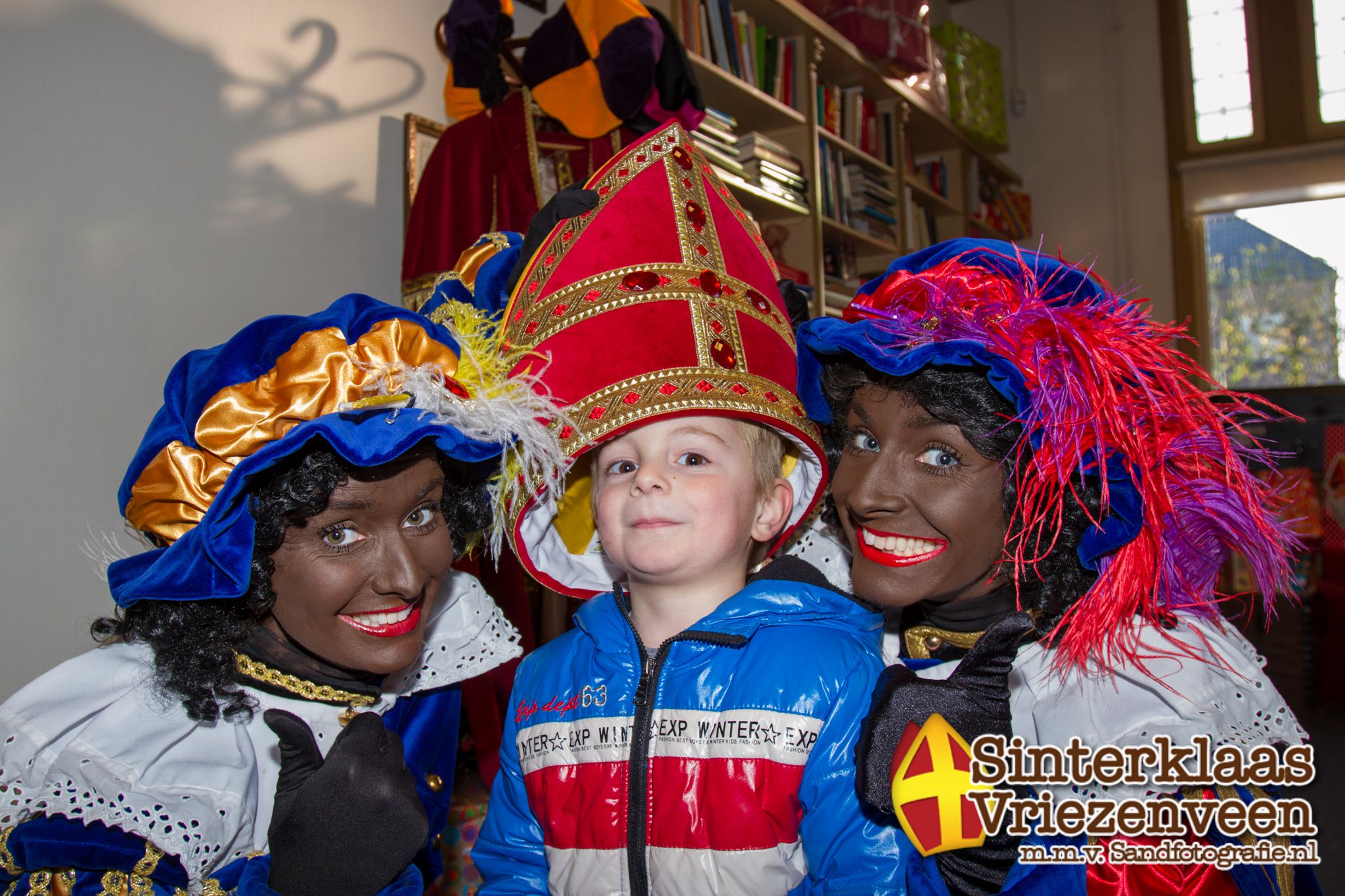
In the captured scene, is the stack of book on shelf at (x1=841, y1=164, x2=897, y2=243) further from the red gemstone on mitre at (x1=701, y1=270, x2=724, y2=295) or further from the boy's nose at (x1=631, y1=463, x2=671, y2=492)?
the boy's nose at (x1=631, y1=463, x2=671, y2=492)

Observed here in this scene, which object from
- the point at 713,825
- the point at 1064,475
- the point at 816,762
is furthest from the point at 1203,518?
the point at 713,825

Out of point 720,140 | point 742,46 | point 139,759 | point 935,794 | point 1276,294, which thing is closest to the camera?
point 935,794

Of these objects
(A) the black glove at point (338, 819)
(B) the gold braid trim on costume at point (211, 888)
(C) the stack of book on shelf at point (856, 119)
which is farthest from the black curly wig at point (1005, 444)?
(C) the stack of book on shelf at point (856, 119)

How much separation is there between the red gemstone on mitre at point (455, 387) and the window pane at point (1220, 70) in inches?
251

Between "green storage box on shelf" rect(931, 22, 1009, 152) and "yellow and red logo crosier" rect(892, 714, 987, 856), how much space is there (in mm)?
5566

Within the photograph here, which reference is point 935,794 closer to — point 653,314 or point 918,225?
point 653,314

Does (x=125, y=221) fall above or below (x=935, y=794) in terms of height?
above

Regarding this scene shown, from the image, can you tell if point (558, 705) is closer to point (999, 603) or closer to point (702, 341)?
point (702, 341)

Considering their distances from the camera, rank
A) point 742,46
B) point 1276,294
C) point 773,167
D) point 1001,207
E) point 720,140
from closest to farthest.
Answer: point 720,140, point 742,46, point 773,167, point 1276,294, point 1001,207

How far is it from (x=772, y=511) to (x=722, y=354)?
0.29m

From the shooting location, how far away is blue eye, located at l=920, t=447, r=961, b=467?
55.6 inches

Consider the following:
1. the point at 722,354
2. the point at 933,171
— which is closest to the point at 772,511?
the point at 722,354

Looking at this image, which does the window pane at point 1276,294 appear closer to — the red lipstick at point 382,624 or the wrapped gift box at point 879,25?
the wrapped gift box at point 879,25

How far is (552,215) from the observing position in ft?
5.00
